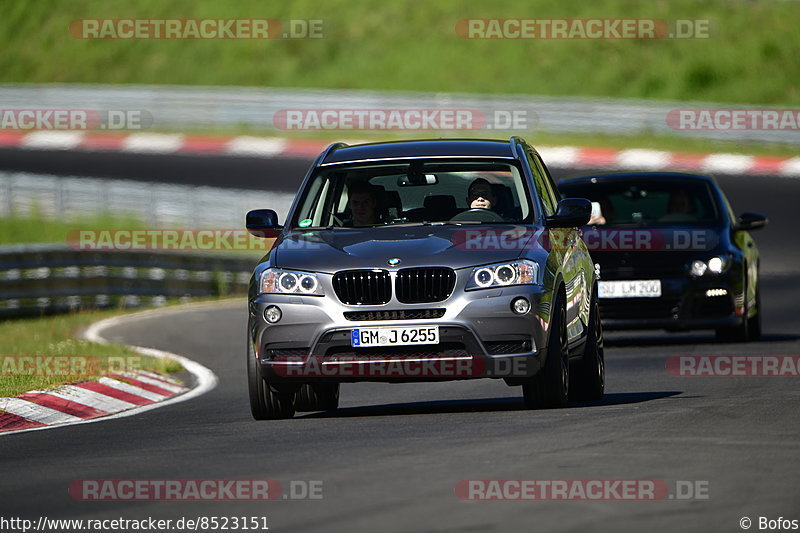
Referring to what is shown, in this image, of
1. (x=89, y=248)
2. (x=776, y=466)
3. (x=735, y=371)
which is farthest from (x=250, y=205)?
(x=776, y=466)

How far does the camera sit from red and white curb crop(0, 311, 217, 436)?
11281mm

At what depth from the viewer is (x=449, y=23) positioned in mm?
52375

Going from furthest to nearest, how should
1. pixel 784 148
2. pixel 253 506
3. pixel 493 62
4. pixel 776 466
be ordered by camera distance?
pixel 493 62
pixel 784 148
pixel 776 466
pixel 253 506

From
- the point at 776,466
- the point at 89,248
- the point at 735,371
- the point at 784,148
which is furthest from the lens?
the point at 784,148

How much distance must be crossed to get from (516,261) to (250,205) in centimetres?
1956

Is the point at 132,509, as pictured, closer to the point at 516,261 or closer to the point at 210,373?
the point at 516,261

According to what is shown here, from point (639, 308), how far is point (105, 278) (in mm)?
10176

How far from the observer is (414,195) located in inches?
426

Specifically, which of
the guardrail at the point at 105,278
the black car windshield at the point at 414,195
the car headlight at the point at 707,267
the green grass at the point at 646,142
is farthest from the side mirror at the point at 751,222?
the green grass at the point at 646,142

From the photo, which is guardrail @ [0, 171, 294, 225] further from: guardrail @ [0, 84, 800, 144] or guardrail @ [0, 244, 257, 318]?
guardrail @ [0, 84, 800, 144]

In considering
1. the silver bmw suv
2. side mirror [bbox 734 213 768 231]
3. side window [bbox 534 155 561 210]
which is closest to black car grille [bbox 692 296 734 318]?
side mirror [bbox 734 213 768 231]

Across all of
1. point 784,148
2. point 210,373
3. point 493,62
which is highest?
point 493,62

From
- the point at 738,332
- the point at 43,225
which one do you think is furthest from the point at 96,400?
the point at 43,225

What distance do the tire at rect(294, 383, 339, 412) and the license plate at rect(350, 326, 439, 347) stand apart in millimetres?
1175
